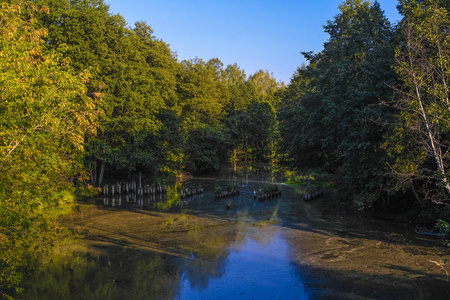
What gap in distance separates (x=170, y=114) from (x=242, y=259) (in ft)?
96.9

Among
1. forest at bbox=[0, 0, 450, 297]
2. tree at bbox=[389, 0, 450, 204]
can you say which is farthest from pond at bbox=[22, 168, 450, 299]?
tree at bbox=[389, 0, 450, 204]

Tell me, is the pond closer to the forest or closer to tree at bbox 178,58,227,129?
the forest

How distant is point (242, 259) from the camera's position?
16141 millimetres

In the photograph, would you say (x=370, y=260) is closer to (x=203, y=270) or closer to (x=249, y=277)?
(x=249, y=277)

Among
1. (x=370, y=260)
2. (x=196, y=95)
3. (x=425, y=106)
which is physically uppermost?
(x=196, y=95)

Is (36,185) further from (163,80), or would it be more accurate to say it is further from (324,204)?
(163,80)

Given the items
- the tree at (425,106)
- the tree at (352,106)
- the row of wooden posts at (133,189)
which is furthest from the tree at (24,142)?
the row of wooden posts at (133,189)

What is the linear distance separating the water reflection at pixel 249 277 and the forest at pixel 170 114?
5.55 metres

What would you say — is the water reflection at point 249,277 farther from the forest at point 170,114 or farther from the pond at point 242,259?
the forest at point 170,114

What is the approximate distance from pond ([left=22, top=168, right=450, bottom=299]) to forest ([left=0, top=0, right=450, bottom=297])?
2085mm

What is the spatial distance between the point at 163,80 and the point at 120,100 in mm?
10179

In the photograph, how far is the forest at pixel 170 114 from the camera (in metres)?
8.91

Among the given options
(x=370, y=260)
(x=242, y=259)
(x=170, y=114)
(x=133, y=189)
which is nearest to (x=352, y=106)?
(x=370, y=260)

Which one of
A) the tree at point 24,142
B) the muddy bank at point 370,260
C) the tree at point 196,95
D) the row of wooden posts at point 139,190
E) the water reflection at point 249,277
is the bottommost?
the water reflection at point 249,277
